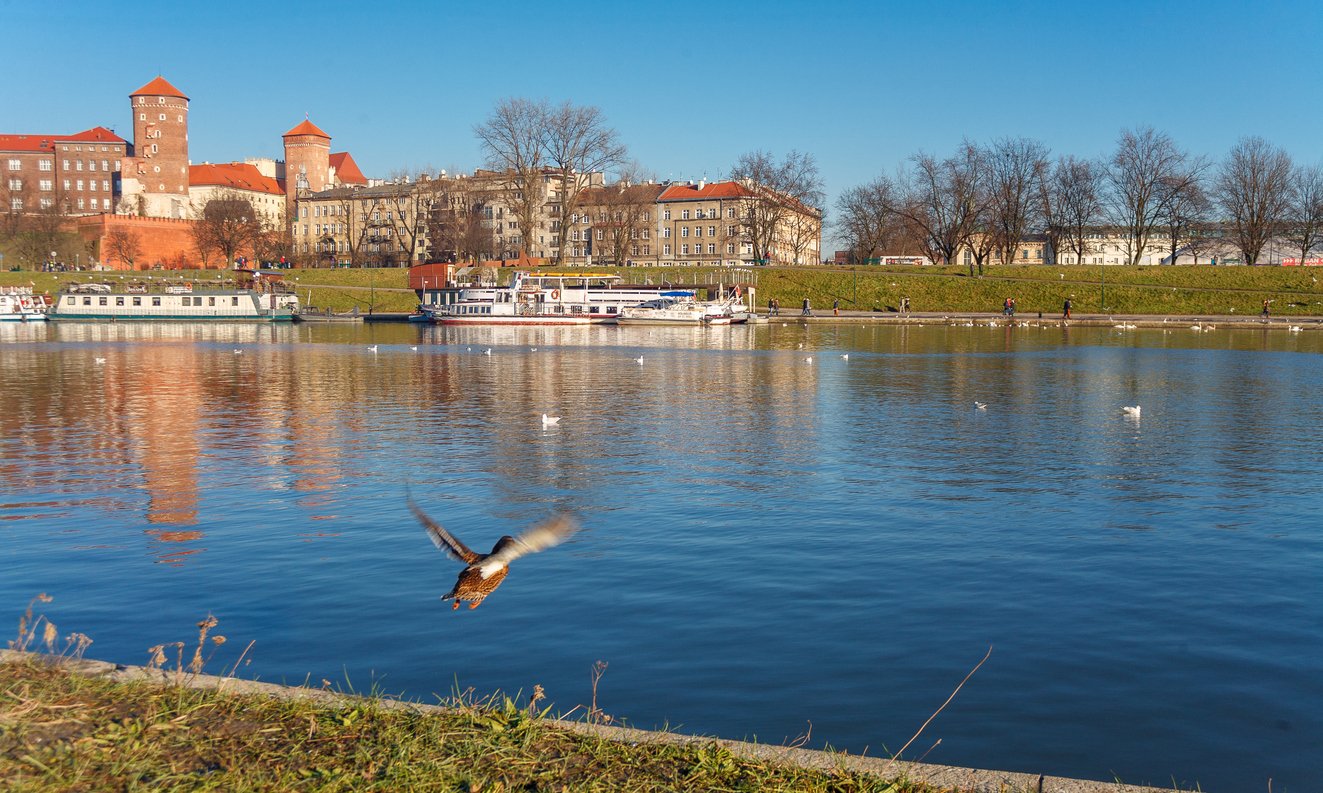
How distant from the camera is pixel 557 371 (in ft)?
129

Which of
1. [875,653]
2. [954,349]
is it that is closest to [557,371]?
[954,349]

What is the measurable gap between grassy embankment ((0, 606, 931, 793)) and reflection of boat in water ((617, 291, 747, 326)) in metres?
75.4

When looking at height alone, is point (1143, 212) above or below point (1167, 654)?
above

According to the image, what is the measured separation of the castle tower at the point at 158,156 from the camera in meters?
158

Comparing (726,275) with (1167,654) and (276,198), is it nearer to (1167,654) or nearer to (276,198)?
(1167,654)

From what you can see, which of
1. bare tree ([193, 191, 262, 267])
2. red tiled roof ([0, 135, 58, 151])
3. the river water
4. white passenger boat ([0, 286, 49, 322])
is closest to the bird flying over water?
the river water

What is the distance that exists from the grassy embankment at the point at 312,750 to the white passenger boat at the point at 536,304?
7834cm

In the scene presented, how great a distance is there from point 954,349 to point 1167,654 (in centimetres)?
4350

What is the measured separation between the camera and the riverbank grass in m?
5.35

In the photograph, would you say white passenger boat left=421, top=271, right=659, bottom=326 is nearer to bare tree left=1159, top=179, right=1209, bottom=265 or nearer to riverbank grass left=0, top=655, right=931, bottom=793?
bare tree left=1159, top=179, right=1209, bottom=265

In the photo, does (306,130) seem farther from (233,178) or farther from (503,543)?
(503,543)

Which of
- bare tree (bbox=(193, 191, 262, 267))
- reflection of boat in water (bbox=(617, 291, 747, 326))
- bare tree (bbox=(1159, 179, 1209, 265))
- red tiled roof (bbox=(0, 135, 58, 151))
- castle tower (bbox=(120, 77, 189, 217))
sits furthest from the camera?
red tiled roof (bbox=(0, 135, 58, 151))

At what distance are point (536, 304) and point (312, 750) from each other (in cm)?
8222

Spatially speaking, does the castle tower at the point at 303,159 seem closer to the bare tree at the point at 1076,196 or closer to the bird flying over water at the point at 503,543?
the bare tree at the point at 1076,196
